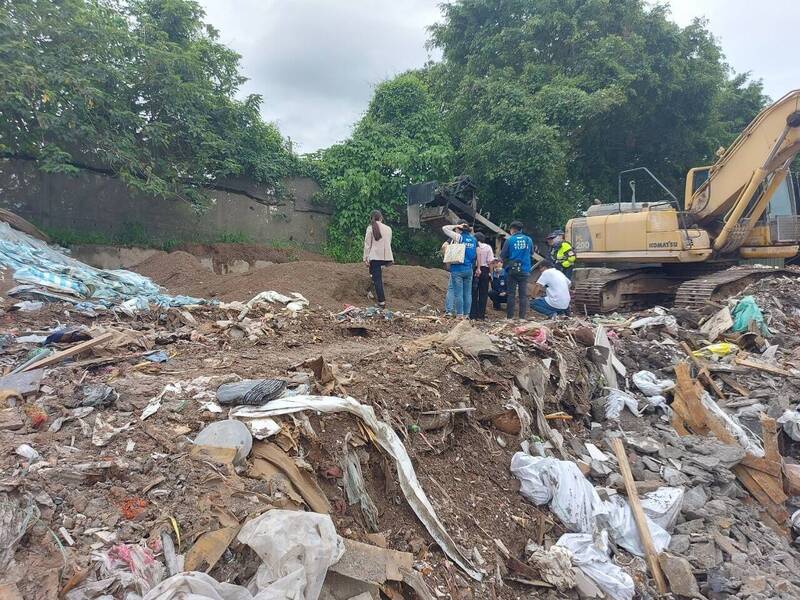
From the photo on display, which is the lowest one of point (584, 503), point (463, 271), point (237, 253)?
point (584, 503)

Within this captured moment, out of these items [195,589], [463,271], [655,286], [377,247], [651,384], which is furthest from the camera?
[655,286]

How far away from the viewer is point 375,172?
14.9 metres

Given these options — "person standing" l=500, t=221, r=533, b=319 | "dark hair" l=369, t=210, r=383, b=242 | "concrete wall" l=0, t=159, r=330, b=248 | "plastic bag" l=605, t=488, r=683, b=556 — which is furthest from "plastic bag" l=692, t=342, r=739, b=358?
"concrete wall" l=0, t=159, r=330, b=248

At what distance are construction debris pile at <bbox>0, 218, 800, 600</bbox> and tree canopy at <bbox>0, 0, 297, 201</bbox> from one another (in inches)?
194

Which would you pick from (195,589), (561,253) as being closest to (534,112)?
(561,253)

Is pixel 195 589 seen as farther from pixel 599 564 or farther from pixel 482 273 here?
pixel 482 273

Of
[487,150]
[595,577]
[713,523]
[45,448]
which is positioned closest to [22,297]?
[45,448]

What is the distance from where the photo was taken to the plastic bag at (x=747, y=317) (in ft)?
23.6

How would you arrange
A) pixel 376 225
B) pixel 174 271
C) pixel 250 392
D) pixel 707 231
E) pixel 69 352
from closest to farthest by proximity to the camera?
pixel 250 392 → pixel 69 352 → pixel 376 225 → pixel 707 231 → pixel 174 271

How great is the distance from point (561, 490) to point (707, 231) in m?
8.18

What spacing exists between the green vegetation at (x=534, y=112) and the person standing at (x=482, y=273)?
19.8 feet

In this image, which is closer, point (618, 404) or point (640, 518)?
point (640, 518)

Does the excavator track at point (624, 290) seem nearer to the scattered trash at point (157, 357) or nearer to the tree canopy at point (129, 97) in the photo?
the scattered trash at point (157, 357)

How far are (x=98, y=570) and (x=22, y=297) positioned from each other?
5.62 m
